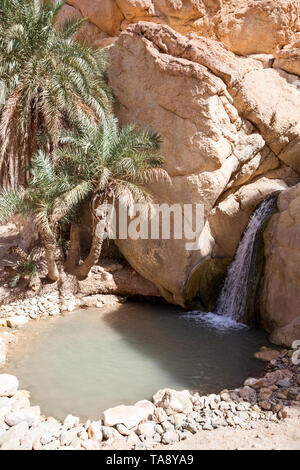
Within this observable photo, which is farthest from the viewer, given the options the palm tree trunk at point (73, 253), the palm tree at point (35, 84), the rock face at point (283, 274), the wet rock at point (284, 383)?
the palm tree trunk at point (73, 253)

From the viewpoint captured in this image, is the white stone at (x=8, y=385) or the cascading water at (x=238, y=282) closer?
the white stone at (x=8, y=385)

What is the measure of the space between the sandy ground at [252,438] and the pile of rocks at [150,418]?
14cm

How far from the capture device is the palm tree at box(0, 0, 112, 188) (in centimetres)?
960

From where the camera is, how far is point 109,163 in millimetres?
9109

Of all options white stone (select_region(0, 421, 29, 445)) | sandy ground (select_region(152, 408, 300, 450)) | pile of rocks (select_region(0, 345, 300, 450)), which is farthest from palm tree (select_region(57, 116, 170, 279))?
sandy ground (select_region(152, 408, 300, 450))

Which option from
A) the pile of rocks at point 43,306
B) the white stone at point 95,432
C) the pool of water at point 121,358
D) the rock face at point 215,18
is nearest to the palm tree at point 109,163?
the pile of rocks at point 43,306

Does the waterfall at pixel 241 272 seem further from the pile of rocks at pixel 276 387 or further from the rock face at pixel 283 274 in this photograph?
the pile of rocks at pixel 276 387

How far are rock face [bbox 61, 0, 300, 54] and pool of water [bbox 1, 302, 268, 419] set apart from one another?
1029 centimetres

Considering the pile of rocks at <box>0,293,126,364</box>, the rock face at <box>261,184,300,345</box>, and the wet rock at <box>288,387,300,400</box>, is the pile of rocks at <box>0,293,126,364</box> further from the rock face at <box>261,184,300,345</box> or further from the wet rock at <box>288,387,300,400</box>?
the wet rock at <box>288,387,300,400</box>

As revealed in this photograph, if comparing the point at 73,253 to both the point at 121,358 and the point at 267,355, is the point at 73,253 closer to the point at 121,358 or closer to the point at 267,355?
the point at 121,358

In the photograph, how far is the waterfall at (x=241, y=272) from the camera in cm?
924

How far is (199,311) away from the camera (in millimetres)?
10016

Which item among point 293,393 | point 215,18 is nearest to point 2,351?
point 293,393

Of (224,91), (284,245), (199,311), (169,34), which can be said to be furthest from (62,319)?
(169,34)
